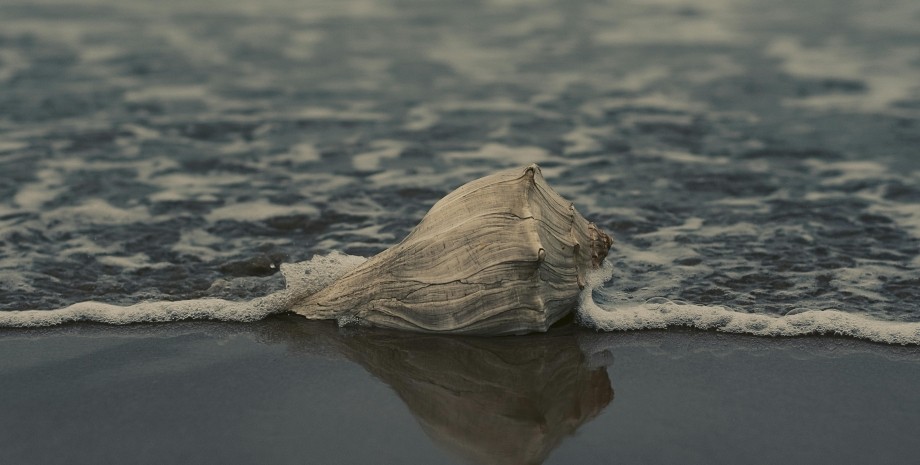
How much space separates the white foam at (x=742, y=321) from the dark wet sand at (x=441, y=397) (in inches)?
3.2

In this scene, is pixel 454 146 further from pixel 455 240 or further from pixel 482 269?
pixel 482 269

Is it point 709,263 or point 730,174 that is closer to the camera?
point 709,263

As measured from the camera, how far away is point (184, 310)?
5.49m

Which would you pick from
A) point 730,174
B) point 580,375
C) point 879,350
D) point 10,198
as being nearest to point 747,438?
point 580,375

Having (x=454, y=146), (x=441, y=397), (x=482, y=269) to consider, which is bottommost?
(x=441, y=397)

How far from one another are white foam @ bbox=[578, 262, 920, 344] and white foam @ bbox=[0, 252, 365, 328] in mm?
1399

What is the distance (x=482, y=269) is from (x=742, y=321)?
1418mm

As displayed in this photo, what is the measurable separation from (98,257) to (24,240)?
1.95 ft

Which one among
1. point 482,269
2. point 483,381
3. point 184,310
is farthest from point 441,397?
point 184,310

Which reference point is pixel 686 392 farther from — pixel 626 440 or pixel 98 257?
pixel 98 257

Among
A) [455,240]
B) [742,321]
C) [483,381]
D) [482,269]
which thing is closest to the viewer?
[483,381]

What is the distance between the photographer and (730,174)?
7.79 meters

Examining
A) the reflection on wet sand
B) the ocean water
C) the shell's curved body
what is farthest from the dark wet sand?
the ocean water

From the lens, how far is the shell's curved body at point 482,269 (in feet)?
15.9
